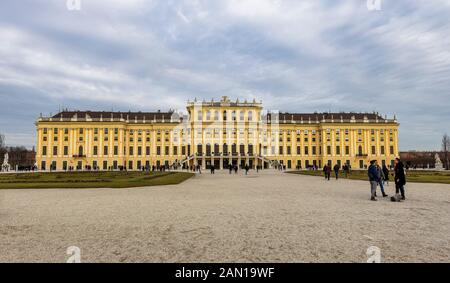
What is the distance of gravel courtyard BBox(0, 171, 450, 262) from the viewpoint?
16.1ft

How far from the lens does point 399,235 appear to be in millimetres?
6156

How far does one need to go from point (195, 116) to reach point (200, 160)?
10.8m

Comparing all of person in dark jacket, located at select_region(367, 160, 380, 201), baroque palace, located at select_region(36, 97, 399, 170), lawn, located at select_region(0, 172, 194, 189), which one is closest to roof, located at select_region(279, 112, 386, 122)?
baroque palace, located at select_region(36, 97, 399, 170)

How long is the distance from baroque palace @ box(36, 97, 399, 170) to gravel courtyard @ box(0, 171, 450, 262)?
56866 millimetres

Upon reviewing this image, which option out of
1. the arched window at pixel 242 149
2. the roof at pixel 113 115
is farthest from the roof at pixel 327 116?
the roof at pixel 113 115

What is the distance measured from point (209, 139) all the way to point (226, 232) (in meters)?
64.0

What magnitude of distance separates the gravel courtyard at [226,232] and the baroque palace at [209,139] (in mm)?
56866

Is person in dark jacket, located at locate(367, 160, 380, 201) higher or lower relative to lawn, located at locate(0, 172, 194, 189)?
higher

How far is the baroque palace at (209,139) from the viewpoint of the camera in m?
68.4

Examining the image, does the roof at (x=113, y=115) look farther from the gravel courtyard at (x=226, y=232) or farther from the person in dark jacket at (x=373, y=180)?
the gravel courtyard at (x=226, y=232)

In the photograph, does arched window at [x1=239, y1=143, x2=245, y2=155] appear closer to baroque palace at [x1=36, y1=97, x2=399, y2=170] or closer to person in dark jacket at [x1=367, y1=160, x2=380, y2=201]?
baroque palace at [x1=36, y1=97, x2=399, y2=170]

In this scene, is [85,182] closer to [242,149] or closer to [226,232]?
[226,232]

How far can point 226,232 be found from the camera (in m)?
6.51
